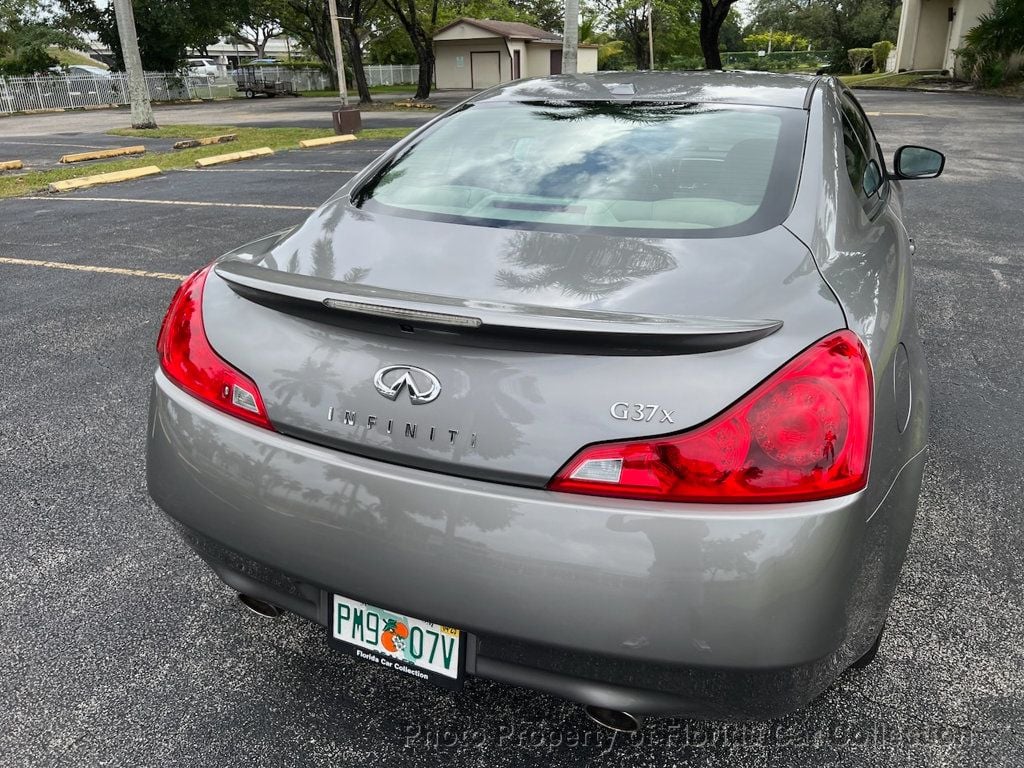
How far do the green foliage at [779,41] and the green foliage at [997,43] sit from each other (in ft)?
131

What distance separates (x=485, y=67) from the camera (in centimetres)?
4453

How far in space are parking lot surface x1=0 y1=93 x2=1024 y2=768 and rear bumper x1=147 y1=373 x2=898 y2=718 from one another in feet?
1.43

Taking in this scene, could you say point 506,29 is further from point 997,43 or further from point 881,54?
point 997,43

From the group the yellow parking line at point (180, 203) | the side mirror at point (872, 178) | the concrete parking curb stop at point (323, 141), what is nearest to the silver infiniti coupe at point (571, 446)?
the side mirror at point (872, 178)

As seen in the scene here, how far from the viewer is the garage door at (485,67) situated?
44062mm

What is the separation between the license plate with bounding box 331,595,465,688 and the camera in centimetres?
162

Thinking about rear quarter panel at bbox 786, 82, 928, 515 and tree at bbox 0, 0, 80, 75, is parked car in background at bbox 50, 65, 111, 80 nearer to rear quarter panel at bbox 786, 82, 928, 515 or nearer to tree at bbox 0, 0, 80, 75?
tree at bbox 0, 0, 80, 75

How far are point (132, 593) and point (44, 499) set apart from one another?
0.82 m

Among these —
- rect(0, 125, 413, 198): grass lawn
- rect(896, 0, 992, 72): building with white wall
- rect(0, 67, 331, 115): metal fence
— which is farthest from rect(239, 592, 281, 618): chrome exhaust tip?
rect(896, 0, 992, 72): building with white wall

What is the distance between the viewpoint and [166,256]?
6523mm

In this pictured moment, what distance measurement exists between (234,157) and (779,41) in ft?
208

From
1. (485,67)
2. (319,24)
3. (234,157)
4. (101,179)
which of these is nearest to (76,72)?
(319,24)

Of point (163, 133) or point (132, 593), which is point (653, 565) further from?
point (163, 133)

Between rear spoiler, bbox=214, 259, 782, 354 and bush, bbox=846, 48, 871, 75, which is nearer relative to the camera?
rear spoiler, bbox=214, 259, 782, 354
